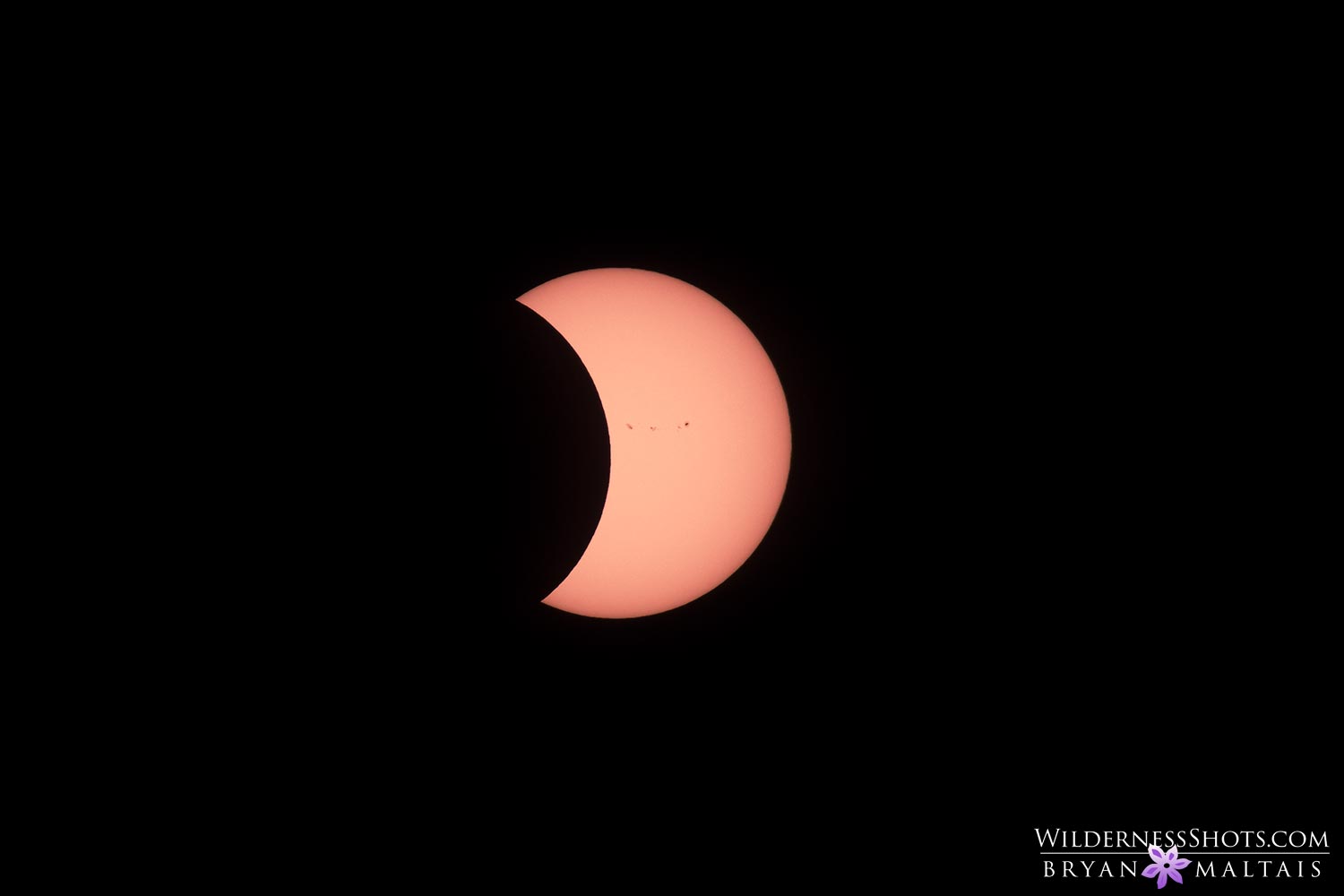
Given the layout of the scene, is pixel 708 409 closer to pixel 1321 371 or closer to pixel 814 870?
pixel 814 870

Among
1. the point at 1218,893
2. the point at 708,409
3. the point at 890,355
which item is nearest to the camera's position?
the point at 708,409

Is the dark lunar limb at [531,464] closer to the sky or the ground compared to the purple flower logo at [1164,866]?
closer to the sky

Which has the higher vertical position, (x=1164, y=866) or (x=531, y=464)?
(x=531, y=464)

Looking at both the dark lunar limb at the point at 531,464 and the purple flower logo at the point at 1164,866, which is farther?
the purple flower logo at the point at 1164,866

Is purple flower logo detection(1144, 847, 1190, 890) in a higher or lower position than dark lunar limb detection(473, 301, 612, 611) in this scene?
lower

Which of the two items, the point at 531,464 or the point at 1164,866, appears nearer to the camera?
the point at 531,464

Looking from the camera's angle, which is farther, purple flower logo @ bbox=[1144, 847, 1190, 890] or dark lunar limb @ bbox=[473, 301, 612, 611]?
purple flower logo @ bbox=[1144, 847, 1190, 890]

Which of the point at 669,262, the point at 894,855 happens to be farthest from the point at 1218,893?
the point at 669,262

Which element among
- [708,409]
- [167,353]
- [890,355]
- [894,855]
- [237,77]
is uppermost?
[237,77]
